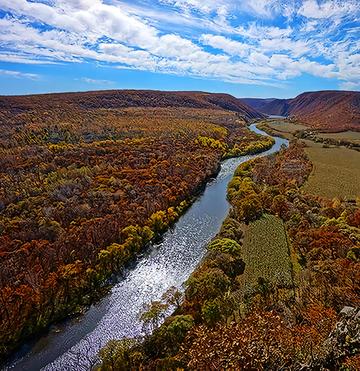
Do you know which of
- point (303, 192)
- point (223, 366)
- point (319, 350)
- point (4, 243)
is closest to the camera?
point (223, 366)

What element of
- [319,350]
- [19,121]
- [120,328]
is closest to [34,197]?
[120,328]

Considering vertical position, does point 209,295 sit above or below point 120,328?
above

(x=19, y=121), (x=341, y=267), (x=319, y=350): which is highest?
(x=319, y=350)

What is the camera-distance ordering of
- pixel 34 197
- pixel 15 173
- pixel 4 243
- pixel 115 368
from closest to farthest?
pixel 115 368 < pixel 4 243 < pixel 34 197 < pixel 15 173

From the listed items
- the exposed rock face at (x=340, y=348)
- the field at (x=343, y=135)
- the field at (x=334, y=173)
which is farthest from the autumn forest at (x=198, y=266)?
the field at (x=343, y=135)

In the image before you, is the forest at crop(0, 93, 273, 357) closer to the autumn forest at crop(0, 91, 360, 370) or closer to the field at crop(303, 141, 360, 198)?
the autumn forest at crop(0, 91, 360, 370)

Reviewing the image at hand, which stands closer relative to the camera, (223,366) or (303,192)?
(223,366)

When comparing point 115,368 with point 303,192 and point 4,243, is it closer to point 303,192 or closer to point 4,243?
point 4,243

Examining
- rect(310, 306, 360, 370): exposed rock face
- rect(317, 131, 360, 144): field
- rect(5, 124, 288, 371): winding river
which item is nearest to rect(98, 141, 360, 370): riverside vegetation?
rect(310, 306, 360, 370): exposed rock face

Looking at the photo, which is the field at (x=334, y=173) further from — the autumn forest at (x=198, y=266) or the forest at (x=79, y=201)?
the forest at (x=79, y=201)
